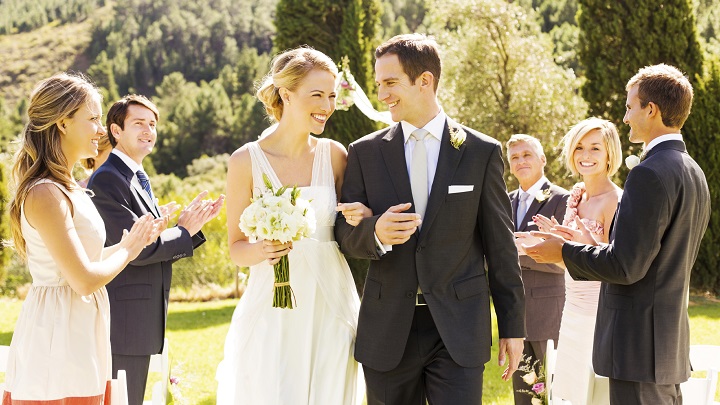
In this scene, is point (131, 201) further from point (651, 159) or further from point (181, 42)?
A: point (181, 42)

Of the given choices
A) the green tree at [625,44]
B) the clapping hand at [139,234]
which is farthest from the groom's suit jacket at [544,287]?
the green tree at [625,44]

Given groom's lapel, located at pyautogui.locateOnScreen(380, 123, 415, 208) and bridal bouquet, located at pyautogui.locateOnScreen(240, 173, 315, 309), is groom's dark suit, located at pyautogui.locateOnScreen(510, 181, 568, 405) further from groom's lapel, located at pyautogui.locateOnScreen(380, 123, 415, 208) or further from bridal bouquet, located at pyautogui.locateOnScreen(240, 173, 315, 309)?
bridal bouquet, located at pyautogui.locateOnScreen(240, 173, 315, 309)

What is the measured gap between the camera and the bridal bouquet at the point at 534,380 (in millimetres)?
5708

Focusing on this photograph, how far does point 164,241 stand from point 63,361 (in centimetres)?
159

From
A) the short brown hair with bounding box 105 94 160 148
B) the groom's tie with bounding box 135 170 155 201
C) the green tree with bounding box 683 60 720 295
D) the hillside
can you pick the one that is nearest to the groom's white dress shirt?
the groom's tie with bounding box 135 170 155 201

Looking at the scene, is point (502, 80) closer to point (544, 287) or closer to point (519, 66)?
point (519, 66)

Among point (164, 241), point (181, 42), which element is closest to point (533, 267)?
point (164, 241)

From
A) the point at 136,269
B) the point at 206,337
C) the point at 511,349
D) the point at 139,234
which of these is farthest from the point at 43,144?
the point at 206,337

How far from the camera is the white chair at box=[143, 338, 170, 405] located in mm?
4074

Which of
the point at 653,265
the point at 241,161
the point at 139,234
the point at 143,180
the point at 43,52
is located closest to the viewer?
the point at 139,234

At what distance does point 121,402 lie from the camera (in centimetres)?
392

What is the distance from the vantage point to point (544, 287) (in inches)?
257

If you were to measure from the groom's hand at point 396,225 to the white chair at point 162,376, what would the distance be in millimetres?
1404

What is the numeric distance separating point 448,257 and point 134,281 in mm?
2283
